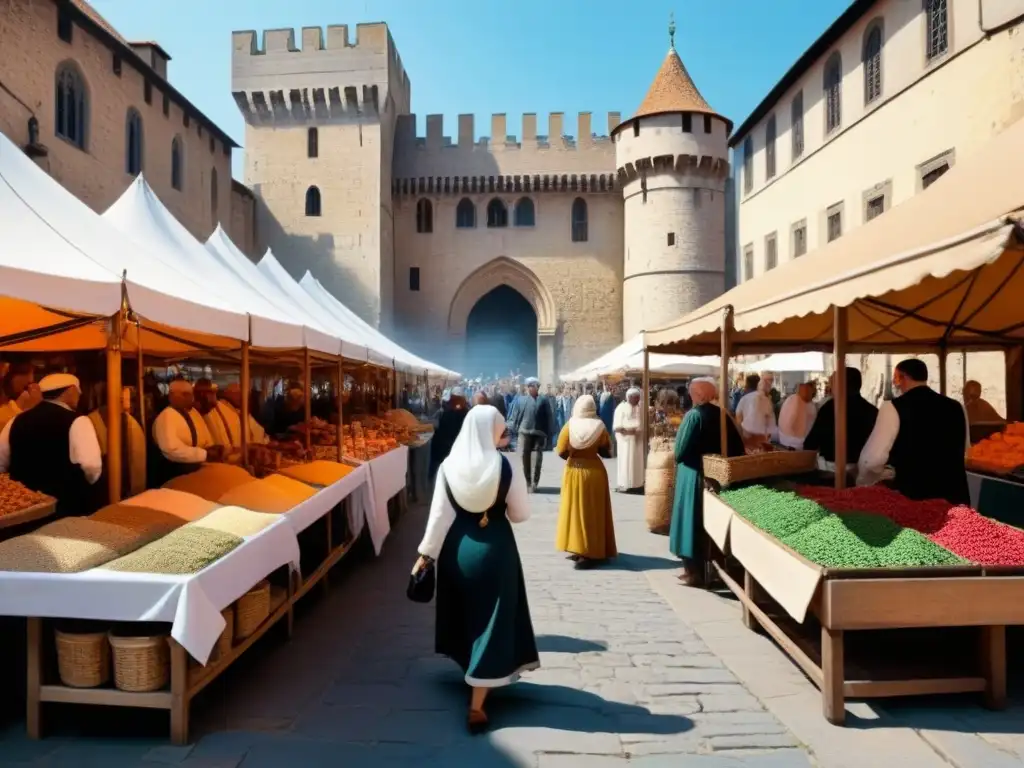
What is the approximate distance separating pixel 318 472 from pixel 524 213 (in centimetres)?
2678

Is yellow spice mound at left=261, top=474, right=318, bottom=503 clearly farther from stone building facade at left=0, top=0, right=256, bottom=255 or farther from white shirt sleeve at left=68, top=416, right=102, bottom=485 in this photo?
stone building facade at left=0, top=0, right=256, bottom=255

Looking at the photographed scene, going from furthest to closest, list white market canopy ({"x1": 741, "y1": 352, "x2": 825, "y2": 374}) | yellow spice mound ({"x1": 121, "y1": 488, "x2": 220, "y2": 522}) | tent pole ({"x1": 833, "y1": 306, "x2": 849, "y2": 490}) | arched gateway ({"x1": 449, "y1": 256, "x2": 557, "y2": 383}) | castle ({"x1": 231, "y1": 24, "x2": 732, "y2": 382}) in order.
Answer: arched gateway ({"x1": 449, "y1": 256, "x2": 557, "y2": 383}), castle ({"x1": 231, "y1": 24, "x2": 732, "y2": 382}), white market canopy ({"x1": 741, "y1": 352, "x2": 825, "y2": 374}), tent pole ({"x1": 833, "y1": 306, "x2": 849, "y2": 490}), yellow spice mound ({"x1": 121, "y1": 488, "x2": 220, "y2": 522})

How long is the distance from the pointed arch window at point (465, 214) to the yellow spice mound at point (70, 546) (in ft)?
95.0

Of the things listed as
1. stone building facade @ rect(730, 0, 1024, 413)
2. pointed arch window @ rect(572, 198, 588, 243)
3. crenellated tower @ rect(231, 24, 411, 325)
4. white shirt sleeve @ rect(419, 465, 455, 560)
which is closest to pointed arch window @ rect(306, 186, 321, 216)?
crenellated tower @ rect(231, 24, 411, 325)

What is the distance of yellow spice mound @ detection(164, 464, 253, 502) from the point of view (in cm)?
505

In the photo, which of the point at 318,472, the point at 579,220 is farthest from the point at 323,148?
the point at 318,472

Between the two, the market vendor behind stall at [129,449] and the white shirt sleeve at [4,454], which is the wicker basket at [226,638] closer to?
the market vendor behind stall at [129,449]

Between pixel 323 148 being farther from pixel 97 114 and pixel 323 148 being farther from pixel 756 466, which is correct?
pixel 756 466

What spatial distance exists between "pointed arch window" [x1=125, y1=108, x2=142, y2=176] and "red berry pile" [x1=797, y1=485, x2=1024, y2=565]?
20600mm

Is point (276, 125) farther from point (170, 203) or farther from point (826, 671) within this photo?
point (826, 671)

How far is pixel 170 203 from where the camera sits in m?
22.4

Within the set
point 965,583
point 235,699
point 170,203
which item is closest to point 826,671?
point 965,583

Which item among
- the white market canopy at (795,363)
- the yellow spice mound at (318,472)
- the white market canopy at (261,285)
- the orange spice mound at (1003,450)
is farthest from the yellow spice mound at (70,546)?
the white market canopy at (795,363)

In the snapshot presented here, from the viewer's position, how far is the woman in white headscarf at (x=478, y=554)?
3.63 metres
